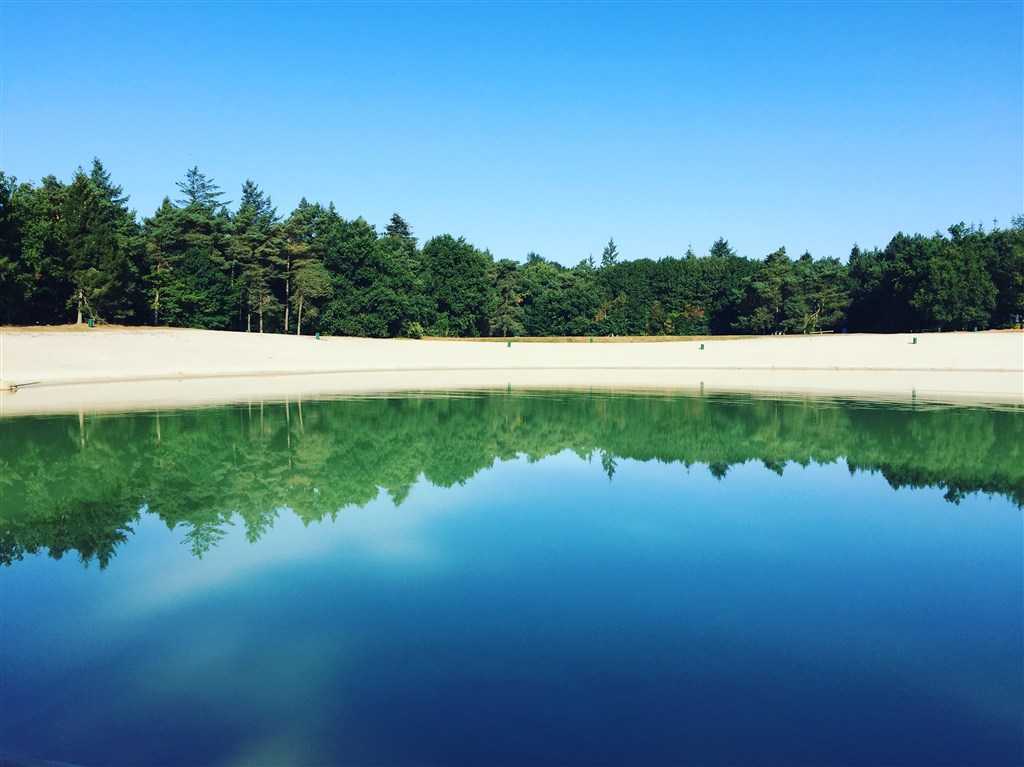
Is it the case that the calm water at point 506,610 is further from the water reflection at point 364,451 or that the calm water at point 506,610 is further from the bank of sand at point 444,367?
the bank of sand at point 444,367

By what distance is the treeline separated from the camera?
35.9 meters

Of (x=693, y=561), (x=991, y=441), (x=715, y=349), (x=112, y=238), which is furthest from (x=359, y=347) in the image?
(x=693, y=561)

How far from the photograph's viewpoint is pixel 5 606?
544 centimetres

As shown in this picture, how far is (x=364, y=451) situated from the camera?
12.5m

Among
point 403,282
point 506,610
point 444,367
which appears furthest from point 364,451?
point 403,282

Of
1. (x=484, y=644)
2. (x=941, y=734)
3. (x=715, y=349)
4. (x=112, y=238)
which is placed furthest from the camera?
(x=715, y=349)

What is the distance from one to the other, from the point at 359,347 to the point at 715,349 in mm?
18675

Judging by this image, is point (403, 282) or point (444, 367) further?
point (403, 282)

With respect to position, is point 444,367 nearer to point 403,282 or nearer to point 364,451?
point 403,282

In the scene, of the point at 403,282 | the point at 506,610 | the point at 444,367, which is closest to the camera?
the point at 506,610

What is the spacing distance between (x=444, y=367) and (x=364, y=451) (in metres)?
22.7

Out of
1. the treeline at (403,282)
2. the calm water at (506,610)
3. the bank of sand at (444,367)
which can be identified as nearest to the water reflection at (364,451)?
the calm water at (506,610)

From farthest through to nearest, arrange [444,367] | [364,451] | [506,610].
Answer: [444,367] → [364,451] → [506,610]

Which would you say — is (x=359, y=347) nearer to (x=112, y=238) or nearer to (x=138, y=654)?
(x=112, y=238)
